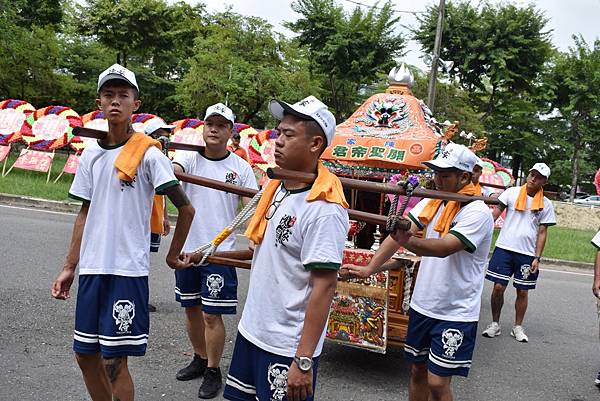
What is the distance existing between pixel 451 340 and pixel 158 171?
1839mm

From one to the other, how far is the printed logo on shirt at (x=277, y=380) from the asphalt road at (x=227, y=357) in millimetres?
1777

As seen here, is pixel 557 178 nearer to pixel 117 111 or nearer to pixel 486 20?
pixel 486 20

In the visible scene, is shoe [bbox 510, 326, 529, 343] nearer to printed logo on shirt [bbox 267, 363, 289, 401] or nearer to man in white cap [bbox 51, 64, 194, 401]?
man in white cap [bbox 51, 64, 194, 401]

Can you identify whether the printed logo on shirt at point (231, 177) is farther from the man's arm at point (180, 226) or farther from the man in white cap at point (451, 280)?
the man in white cap at point (451, 280)

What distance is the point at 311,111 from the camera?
2363 millimetres

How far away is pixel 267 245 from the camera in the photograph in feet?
8.02

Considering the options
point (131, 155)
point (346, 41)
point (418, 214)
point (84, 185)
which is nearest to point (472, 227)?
point (418, 214)

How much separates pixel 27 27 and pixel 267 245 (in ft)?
81.4

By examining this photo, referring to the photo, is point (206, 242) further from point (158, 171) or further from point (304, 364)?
point (304, 364)

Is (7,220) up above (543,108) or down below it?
below

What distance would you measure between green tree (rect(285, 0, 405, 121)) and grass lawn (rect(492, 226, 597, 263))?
10424 millimetres

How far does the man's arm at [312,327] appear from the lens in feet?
7.34

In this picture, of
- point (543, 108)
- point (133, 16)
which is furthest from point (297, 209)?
point (543, 108)

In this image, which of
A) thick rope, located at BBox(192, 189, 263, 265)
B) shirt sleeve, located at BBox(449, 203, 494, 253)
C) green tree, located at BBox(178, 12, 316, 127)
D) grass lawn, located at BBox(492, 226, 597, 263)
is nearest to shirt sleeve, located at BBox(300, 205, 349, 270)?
thick rope, located at BBox(192, 189, 263, 265)
